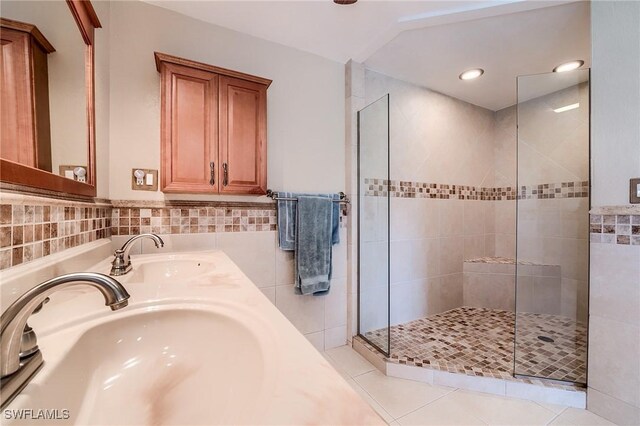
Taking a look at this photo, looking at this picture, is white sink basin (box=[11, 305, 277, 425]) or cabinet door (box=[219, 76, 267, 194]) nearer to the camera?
white sink basin (box=[11, 305, 277, 425])

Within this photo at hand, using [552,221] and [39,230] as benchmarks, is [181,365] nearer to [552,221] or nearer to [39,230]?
[39,230]

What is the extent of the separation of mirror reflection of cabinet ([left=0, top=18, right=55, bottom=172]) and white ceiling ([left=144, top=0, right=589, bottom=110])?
1118mm

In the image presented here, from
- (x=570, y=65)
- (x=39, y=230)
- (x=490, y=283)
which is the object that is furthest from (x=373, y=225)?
(x=570, y=65)

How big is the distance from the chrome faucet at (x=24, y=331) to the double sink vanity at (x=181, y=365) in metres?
0.02

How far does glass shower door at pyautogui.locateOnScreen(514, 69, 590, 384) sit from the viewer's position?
5.43 ft

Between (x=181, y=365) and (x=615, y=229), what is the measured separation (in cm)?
193

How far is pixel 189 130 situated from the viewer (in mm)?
1419

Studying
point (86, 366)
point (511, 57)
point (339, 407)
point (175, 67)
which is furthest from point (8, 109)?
point (511, 57)

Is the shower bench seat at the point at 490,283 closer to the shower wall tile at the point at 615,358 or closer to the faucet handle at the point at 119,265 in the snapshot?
the shower wall tile at the point at 615,358

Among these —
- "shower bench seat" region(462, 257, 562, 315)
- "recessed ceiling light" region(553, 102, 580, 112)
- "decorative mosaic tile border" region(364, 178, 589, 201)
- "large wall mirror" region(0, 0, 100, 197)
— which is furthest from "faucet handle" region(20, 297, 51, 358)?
"shower bench seat" region(462, 257, 562, 315)

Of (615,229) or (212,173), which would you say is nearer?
(615,229)

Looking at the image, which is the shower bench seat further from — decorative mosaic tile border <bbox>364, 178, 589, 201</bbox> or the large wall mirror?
the large wall mirror

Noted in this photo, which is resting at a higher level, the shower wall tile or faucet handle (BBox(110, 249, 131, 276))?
faucet handle (BBox(110, 249, 131, 276))

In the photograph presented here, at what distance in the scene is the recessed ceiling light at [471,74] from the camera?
214 centimetres
